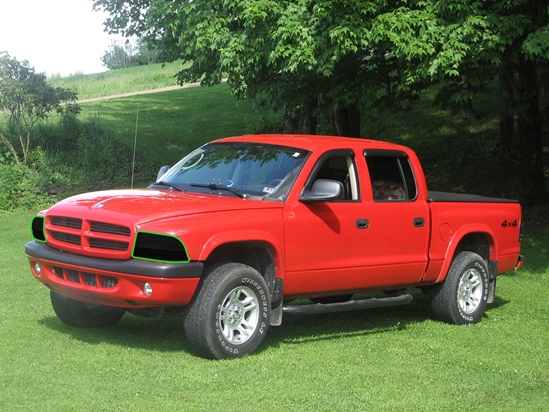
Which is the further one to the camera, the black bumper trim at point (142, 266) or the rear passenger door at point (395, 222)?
the rear passenger door at point (395, 222)

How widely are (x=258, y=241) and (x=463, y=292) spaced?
10.4 feet

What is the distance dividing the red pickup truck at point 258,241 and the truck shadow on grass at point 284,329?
11.2 inches

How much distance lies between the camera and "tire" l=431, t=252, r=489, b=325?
31.7ft

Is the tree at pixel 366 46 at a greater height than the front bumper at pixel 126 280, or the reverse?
the tree at pixel 366 46

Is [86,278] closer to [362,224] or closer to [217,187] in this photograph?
[217,187]

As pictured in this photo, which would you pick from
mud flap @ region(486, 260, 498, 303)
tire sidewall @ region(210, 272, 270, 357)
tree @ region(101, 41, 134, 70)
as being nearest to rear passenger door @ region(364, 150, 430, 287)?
mud flap @ region(486, 260, 498, 303)

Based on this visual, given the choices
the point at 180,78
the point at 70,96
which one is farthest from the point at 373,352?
the point at 70,96

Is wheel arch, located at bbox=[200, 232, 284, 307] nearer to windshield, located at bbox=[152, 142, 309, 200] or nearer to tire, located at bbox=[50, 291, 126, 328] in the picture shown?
windshield, located at bbox=[152, 142, 309, 200]

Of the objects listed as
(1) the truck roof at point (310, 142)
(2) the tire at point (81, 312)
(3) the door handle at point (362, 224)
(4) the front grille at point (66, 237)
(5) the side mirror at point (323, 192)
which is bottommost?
(2) the tire at point (81, 312)

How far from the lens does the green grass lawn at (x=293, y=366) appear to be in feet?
20.5

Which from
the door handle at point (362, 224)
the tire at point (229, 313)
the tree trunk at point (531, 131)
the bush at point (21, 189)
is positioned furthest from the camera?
the bush at point (21, 189)

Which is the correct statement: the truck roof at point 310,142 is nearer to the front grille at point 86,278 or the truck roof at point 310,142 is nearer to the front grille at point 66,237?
the front grille at point 66,237

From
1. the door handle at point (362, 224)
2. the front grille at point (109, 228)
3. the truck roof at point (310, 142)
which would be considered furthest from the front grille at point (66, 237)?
the door handle at point (362, 224)

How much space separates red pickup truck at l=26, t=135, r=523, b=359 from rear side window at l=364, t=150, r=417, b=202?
0.6 inches
